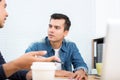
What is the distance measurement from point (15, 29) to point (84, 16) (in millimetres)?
922

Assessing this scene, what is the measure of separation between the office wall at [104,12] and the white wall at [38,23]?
0.22 feet

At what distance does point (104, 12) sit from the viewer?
10.6 ft

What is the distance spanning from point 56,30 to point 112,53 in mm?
1762

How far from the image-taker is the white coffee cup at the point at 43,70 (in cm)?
105

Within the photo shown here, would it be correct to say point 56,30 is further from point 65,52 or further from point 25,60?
point 25,60

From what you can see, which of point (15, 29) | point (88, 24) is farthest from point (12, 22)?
point (88, 24)

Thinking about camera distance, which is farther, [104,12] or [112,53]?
[104,12]

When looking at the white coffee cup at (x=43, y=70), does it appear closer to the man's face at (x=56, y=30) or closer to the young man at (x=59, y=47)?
the young man at (x=59, y=47)

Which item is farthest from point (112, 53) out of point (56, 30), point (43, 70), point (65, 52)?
point (56, 30)

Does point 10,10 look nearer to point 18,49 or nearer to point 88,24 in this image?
point 18,49

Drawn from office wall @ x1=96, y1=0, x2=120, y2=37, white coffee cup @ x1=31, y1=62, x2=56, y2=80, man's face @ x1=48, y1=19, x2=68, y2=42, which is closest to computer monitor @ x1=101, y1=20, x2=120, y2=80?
white coffee cup @ x1=31, y1=62, x2=56, y2=80

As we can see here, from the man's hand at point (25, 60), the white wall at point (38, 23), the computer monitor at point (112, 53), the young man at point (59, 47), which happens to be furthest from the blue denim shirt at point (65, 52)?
the computer monitor at point (112, 53)

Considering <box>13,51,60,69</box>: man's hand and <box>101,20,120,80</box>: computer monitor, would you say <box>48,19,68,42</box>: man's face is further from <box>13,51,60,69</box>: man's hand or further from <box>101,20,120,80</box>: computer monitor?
<box>101,20,120,80</box>: computer monitor

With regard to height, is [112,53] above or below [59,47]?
above
